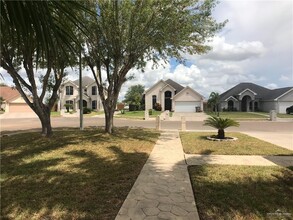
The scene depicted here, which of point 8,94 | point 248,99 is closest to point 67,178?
point 248,99

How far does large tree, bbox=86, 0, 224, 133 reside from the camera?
41.8 feet

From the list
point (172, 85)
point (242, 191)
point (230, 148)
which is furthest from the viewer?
point (172, 85)

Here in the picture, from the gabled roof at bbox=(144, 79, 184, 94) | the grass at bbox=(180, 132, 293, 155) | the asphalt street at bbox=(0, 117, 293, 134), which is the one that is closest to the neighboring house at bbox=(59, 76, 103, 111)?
the gabled roof at bbox=(144, 79, 184, 94)

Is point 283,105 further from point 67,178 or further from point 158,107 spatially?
point 67,178

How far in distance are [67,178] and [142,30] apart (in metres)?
8.63

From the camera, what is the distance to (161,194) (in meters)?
5.70

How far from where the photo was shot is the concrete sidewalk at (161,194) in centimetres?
473

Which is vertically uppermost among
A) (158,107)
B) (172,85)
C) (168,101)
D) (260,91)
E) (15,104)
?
(172,85)

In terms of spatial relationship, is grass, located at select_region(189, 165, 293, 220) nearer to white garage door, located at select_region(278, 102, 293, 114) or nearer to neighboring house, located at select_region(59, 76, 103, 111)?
white garage door, located at select_region(278, 102, 293, 114)

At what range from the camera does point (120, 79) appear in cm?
1554

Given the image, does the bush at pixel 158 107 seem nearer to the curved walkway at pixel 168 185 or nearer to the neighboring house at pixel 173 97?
the neighboring house at pixel 173 97

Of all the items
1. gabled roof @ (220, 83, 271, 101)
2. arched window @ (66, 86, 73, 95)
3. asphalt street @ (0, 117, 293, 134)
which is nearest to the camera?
asphalt street @ (0, 117, 293, 134)

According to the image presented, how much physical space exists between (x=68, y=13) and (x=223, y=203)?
4574 mm

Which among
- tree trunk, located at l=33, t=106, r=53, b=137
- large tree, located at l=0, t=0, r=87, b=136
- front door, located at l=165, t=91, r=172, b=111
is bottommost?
tree trunk, located at l=33, t=106, r=53, b=137
